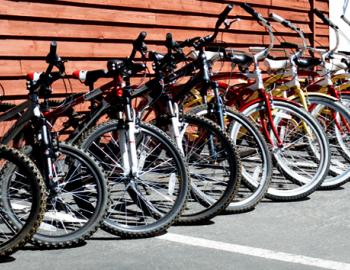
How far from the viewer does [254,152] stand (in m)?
5.57

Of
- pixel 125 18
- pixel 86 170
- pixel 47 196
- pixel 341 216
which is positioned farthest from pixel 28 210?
pixel 125 18

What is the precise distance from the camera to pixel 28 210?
436 cm

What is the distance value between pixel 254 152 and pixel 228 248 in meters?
1.32

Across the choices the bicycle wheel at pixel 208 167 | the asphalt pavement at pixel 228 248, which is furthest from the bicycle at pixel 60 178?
the bicycle wheel at pixel 208 167

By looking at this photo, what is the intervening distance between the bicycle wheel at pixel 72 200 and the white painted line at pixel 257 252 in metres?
0.50

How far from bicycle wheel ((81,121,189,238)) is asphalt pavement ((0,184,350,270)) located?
Result: 142 millimetres

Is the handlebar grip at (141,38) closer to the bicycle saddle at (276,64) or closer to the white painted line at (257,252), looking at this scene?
the white painted line at (257,252)

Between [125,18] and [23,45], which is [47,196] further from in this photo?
[125,18]

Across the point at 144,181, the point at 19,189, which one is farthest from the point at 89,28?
the point at 19,189

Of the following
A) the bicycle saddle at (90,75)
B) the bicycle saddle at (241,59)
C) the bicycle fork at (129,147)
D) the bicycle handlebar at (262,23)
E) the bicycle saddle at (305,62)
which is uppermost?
the bicycle handlebar at (262,23)

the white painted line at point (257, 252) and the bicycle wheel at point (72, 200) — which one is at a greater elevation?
the bicycle wheel at point (72, 200)

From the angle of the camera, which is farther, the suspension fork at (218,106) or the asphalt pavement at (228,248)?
the suspension fork at (218,106)

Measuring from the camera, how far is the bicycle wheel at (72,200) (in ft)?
14.3

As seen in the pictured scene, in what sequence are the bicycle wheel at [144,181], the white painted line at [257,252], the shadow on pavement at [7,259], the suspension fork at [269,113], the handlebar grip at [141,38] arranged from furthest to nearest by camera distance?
the suspension fork at [269,113]
the handlebar grip at [141,38]
the bicycle wheel at [144,181]
the shadow on pavement at [7,259]
the white painted line at [257,252]
